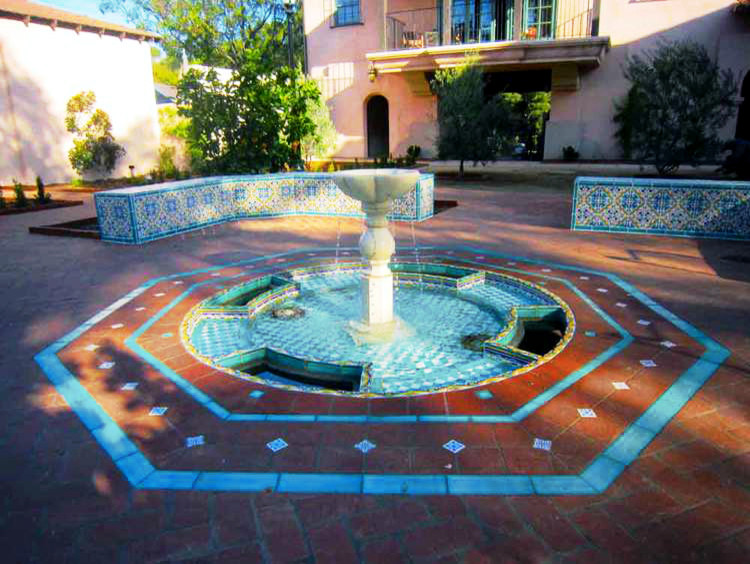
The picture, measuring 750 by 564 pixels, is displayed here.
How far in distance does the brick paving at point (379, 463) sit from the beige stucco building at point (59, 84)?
53.3 feet

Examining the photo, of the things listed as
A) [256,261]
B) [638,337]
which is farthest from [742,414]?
[256,261]

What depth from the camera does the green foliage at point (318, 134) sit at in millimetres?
16875

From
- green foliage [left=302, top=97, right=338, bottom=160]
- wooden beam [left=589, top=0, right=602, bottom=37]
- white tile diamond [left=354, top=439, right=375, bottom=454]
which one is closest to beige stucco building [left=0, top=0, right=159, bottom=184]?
green foliage [left=302, top=97, right=338, bottom=160]

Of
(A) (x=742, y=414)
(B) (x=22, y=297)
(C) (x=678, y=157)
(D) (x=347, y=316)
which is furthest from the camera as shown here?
(C) (x=678, y=157)

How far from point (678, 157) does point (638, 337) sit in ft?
33.7

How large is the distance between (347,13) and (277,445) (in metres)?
25.7

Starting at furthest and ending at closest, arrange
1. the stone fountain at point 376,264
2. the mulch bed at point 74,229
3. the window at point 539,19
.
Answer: the window at point 539,19 < the mulch bed at point 74,229 < the stone fountain at point 376,264

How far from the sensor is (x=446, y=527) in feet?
8.90

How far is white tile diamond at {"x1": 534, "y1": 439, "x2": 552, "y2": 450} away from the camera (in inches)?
132

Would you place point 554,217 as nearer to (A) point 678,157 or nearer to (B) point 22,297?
(A) point 678,157

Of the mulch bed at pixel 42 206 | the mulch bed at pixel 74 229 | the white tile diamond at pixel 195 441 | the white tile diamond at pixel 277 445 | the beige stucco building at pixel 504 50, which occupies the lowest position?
the white tile diamond at pixel 277 445

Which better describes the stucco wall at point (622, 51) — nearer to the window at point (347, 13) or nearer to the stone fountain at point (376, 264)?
the window at point (347, 13)

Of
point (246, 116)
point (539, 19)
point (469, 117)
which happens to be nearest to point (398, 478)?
point (246, 116)

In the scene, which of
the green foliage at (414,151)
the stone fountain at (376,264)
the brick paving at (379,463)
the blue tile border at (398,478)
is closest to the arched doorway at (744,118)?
the green foliage at (414,151)
